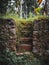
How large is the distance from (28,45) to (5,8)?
53.1 inches

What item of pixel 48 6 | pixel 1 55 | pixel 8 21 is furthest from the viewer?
pixel 48 6

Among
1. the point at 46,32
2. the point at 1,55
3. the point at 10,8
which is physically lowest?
the point at 1,55

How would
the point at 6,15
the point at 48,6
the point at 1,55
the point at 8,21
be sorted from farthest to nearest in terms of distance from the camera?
the point at 48,6 → the point at 6,15 → the point at 8,21 → the point at 1,55

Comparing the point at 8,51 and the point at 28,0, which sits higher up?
the point at 28,0

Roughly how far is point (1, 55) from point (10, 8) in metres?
1.80

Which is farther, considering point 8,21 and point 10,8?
point 10,8

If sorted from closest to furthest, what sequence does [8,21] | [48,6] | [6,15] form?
[8,21] → [6,15] → [48,6]

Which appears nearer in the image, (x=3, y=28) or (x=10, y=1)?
(x=3, y=28)

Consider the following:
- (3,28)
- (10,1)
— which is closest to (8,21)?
(3,28)

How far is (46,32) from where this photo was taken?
6.76 meters

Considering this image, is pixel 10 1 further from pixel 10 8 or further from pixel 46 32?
pixel 46 32

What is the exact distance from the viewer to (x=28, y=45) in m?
6.93

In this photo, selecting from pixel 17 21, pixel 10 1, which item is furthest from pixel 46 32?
pixel 10 1

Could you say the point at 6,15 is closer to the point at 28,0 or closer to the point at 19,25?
the point at 19,25
